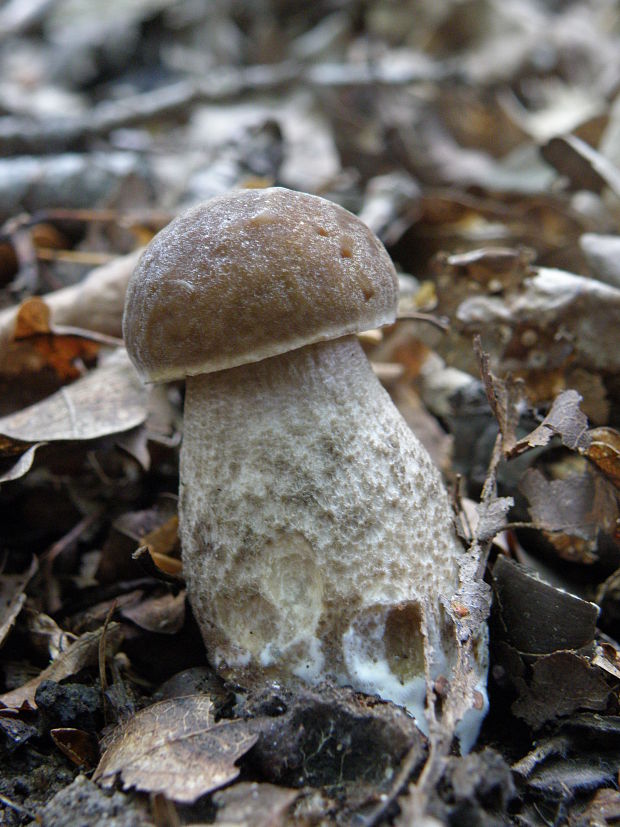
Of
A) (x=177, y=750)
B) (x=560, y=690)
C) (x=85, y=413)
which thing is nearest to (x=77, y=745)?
(x=177, y=750)

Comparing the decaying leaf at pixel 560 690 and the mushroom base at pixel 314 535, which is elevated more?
the mushroom base at pixel 314 535

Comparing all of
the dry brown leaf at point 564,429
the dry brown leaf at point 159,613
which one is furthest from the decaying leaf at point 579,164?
the dry brown leaf at point 159,613

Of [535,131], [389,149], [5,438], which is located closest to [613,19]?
[535,131]

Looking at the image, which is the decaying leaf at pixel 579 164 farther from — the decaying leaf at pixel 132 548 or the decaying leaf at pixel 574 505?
the decaying leaf at pixel 132 548

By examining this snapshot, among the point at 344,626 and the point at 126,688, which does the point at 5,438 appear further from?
the point at 344,626

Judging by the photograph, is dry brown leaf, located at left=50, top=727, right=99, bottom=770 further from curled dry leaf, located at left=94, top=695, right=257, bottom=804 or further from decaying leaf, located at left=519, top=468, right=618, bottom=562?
decaying leaf, located at left=519, top=468, right=618, bottom=562

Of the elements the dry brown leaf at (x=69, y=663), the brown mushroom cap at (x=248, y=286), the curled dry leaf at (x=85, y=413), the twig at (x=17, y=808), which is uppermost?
the brown mushroom cap at (x=248, y=286)

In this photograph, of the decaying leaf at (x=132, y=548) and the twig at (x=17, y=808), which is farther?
the decaying leaf at (x=132, y=548)

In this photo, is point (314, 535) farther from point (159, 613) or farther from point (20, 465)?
point (20, 465)
